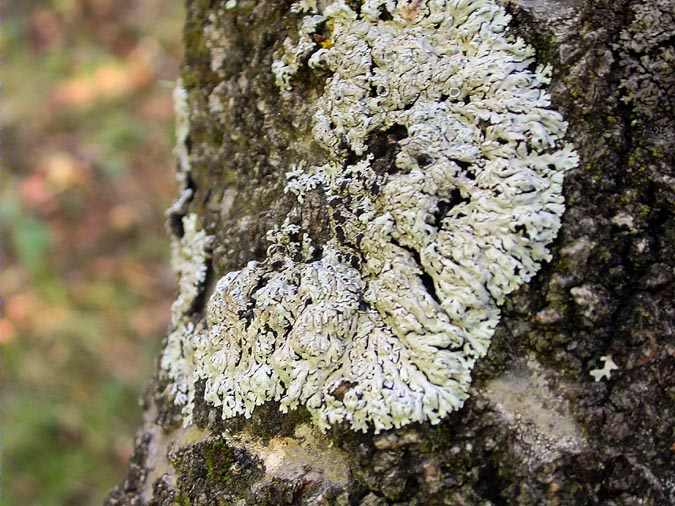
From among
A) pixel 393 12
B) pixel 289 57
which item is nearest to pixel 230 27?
pixel 289 57

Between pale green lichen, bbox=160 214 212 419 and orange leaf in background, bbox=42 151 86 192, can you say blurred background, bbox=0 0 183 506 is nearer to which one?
orange leaf in background, bbox=42 151 86 192

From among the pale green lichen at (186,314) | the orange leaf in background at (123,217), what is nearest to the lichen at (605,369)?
the pale green lichen at (186,314)

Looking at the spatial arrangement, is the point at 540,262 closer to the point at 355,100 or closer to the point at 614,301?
the point at 614,301

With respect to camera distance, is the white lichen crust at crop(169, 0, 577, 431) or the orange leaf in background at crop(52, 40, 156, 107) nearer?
the white lichen crust at crop(169, 0, 577, 431)

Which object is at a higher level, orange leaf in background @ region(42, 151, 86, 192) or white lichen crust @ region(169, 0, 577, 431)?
orange leaf in background @ region(42, 151, 86, 192)

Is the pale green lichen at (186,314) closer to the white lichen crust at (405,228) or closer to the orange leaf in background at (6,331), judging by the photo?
the white lichen crust at (405,228)

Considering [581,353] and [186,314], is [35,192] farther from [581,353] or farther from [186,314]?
[581,353]

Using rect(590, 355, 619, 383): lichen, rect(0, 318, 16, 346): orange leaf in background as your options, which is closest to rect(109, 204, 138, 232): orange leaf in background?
rect(0, 318, 16, 346): orange leaf in background
